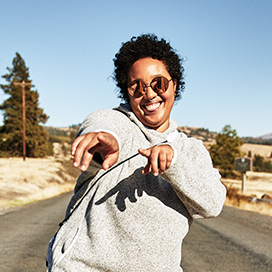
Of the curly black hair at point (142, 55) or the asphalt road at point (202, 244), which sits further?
the asphalt road at point (202, 244)

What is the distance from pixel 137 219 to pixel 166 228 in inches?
5.2

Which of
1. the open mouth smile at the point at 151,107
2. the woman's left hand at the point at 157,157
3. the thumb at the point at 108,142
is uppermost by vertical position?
the open mouth smile at the point at 151,107

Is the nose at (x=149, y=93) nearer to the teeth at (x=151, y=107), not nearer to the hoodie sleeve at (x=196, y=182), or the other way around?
the teeth at (x=151, y=107)

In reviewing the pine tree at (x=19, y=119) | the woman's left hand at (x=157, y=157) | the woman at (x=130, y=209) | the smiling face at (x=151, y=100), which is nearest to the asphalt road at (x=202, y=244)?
the woman at (x=130, y=209)

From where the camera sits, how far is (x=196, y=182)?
1484 mm

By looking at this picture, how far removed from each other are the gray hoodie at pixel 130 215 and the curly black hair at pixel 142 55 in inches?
A: 17.4

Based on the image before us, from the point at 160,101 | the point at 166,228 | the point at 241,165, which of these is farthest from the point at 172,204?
the point at 241,165

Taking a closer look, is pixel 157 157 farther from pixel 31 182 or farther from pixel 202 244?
pixel 31 182

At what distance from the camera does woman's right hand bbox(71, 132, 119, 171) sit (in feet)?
3.57

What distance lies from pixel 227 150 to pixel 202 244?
57014 millimetres

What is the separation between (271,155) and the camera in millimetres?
143500

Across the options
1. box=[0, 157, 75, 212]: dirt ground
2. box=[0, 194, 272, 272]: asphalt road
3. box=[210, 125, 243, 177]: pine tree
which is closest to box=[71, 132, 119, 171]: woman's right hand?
box=[0, 194, 272, 272]: asphalt road

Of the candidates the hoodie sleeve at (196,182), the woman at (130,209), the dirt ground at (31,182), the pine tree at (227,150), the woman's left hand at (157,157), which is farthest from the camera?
the pine tree at (227,150)

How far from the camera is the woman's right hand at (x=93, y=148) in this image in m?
1.09
